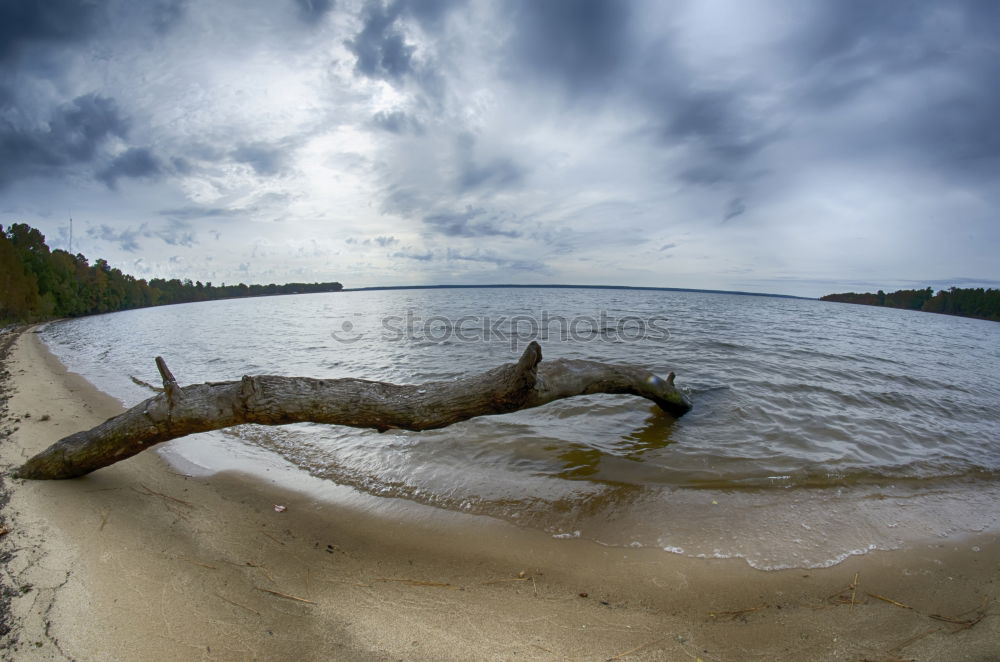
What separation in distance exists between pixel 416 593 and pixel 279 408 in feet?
7.92

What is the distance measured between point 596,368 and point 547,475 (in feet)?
6.04

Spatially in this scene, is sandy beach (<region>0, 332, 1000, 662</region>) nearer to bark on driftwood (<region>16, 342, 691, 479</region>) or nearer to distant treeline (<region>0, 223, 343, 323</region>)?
bark on driftwood (<region>16, 342, 691, 479</region>)

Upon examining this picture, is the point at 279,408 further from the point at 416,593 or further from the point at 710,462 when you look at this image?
the point at 710,462

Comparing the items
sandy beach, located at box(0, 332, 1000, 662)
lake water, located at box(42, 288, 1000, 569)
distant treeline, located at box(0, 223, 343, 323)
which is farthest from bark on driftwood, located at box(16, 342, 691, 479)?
distant treeline, located at box(0, 223, 343, 323)

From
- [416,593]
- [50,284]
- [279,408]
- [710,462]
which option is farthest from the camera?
[50,284]

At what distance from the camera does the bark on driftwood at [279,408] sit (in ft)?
13.8

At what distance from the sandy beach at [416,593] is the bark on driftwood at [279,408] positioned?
439 millimetres

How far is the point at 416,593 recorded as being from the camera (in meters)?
3.05

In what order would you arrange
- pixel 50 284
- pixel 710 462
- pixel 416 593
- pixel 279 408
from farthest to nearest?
pixel 50 284, pixel 710 462, pixel 279 408, pixel 416 593

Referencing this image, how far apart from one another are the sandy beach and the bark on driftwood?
1.44 feet

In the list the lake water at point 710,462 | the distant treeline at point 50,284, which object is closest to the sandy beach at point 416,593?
the lake water at point 710,462

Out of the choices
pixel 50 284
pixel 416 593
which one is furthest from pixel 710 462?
pixel 50 284

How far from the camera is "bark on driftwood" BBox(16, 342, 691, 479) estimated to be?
4.19 metres

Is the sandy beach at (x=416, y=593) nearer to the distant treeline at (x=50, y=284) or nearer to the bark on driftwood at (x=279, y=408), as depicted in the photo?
the bark on driftwood at (x=279, y=408)
